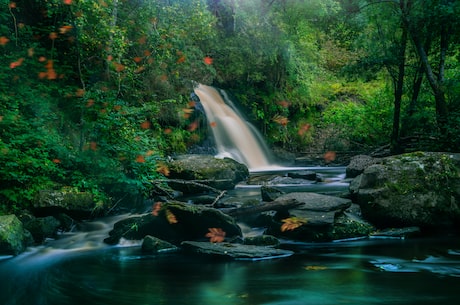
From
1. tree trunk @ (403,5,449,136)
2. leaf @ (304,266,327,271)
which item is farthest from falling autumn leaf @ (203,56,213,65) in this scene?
leaf @ (304,266,327,271)

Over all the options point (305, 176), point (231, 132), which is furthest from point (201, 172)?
point (231, 132)

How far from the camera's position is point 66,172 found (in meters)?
7.90

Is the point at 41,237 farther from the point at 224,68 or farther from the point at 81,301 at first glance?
the point at 224,68

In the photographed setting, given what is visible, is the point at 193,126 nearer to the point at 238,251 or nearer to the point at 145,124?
the point at 145,124

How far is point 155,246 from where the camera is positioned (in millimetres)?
5922

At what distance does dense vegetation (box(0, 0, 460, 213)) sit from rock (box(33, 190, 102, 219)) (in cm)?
21

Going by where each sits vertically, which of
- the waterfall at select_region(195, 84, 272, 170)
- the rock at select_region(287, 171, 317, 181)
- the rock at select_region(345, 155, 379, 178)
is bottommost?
the rock at select_region(287, 171, 317, 181)

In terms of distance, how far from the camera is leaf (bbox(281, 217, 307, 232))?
6373 mm

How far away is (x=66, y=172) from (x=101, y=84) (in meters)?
3.08

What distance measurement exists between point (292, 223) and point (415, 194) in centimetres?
203

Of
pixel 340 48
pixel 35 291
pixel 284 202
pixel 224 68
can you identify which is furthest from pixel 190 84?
pixel 340 48

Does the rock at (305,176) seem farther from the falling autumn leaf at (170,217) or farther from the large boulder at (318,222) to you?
the falling autumn leaf at (170,217)

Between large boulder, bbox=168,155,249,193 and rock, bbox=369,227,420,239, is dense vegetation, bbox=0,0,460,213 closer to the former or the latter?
large boulder, bbox=168,155,249,193

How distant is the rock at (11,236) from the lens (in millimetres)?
5566
